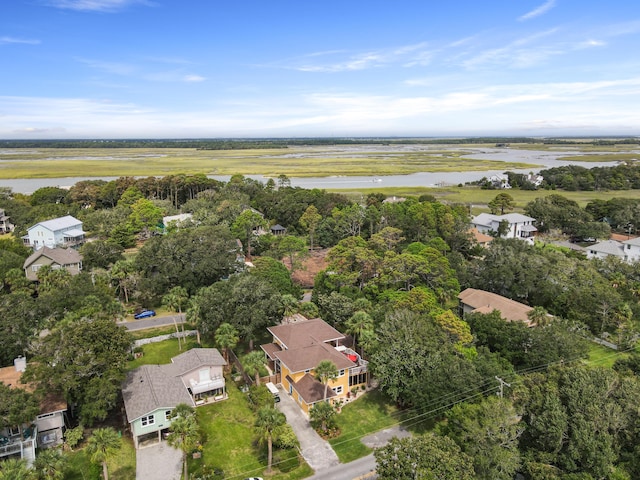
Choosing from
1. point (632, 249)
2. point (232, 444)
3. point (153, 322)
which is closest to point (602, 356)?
point (632, 249)

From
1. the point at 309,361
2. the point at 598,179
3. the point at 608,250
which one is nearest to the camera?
the point at 309,361

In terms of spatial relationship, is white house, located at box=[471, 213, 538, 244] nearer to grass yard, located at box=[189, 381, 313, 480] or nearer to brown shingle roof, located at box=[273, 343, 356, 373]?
brown shingle roof, located at box=[273, 343, 356, 373]

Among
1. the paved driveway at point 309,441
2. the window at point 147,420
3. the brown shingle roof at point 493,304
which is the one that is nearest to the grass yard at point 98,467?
the window at point 147,420

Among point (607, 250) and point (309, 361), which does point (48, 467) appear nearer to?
Result: point (309, 361)

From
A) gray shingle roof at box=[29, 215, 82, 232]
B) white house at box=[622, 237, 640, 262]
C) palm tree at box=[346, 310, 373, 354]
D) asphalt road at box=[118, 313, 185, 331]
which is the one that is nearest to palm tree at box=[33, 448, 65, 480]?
palm tree at box=[346, 310, 373, 354]

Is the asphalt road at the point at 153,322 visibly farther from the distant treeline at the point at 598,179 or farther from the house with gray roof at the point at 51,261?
the distant treeline at the point at 598,179
